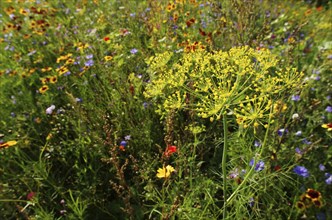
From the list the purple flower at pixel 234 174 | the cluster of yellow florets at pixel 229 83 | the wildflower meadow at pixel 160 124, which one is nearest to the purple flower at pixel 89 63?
the wildflower meadow at pixel 160 124

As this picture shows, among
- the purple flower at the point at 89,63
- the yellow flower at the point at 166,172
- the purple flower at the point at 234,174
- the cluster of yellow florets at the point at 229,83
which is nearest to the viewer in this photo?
the cluster of yellow florets at the point at 229,83

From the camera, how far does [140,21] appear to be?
125 inches

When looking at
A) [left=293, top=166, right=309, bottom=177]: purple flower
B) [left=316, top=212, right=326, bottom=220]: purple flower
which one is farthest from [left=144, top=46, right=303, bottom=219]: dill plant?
[left=316, top=212, right=326, bottom=220]: purple flower

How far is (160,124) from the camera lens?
2.44 metres

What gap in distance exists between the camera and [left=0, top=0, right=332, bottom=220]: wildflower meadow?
170 centimetres

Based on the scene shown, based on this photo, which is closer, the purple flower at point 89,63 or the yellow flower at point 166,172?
the yellow flower at point 166,172

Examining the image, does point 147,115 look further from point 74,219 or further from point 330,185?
point 330,185

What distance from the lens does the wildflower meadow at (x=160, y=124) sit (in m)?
1.70

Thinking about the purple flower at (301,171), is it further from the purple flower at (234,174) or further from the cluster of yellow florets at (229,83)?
the cluster of yellow florets at (229,83)

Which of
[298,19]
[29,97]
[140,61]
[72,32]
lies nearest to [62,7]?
[72,32]

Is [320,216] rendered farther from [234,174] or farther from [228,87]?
[228,87]

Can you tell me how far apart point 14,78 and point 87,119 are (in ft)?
4.23

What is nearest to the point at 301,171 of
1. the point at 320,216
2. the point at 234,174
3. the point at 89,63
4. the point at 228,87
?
the point at 320,216

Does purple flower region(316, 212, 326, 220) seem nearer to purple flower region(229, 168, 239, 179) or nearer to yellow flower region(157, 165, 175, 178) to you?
purple flower region(229, 168, 239, 179)
